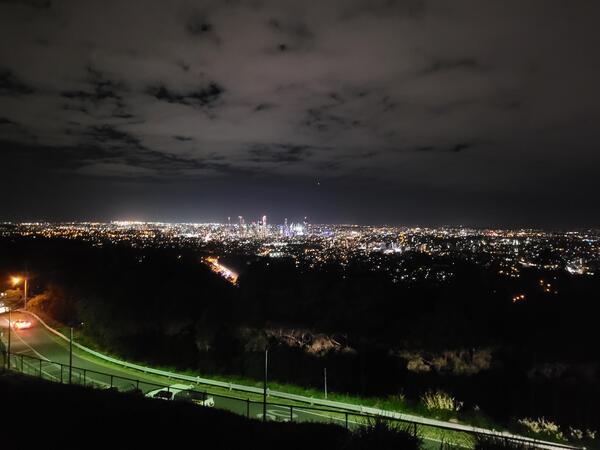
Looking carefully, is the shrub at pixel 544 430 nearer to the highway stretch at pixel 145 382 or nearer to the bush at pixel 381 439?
the highway stretch at pixel 145 382

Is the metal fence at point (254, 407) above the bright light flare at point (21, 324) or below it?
above

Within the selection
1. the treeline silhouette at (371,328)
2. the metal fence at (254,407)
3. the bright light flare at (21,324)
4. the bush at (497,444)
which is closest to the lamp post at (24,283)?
the treeline silhouette at (371,328)

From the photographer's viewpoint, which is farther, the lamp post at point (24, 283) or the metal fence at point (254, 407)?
the lamp post at point (24, 283)

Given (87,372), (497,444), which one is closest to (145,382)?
(87,372)

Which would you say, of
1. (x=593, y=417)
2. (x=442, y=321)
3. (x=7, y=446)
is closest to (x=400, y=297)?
(x=442, y=321)

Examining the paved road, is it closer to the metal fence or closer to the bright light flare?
the metal fence

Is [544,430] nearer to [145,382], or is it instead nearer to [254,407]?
[254,407]

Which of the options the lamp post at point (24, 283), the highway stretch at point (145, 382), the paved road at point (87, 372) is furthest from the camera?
the lamp post at point (24, 283)
